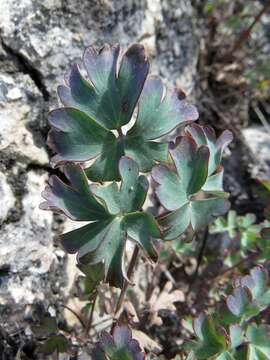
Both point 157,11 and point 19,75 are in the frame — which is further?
point 157,11

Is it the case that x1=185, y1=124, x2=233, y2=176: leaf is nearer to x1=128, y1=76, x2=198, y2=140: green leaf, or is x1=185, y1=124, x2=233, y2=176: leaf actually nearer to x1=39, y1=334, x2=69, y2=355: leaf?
x1=128, y1=76, x2=198, y2=140: green leaf

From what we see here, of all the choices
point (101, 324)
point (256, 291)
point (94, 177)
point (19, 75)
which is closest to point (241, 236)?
point (256, 291)

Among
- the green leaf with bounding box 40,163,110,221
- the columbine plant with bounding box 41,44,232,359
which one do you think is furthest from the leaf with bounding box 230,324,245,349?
the green leaf with bounding box 40,163,110,221

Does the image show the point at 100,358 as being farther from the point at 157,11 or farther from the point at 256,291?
the point at 157,11

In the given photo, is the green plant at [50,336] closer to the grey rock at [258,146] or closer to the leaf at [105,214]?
the leaf at [105,214]

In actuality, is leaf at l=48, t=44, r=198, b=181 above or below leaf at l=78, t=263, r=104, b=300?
above

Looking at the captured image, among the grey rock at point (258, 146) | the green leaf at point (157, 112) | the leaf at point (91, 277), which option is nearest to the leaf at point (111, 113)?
the green leaf at point (157, 112)
